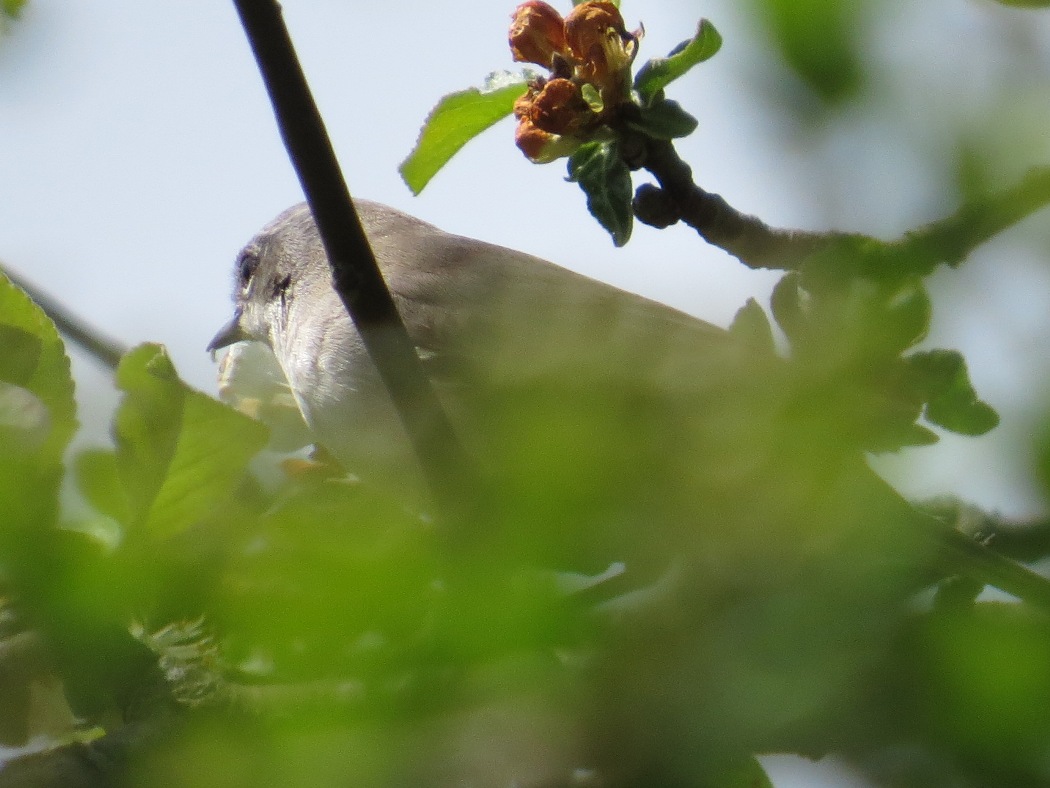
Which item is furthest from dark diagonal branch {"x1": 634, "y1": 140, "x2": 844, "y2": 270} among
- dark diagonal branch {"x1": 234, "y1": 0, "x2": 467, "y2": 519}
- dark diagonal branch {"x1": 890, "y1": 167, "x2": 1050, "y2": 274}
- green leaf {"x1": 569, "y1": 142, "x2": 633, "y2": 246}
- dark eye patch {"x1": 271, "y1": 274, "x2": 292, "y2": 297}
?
dark eye patch {"x1": 271, "y1": 274, "x2": 292, "y2": 297}

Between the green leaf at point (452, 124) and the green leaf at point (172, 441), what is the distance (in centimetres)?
114

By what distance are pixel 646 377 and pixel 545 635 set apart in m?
0.35

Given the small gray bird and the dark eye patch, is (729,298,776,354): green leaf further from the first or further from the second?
the dark eye patch

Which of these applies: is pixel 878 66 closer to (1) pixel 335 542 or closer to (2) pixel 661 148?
(1) pixel 335 542

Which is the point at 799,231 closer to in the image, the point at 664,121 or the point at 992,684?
the point at 664,121

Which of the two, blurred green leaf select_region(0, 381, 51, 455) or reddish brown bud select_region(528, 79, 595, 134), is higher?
reddish brown bud select_region(528, 79, 595, 134)

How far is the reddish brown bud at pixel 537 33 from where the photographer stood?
77.9 inches

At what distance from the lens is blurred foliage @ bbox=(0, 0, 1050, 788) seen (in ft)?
2.18

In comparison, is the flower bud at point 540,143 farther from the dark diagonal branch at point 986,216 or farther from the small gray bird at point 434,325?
the dark diagonal branch at point 986,216

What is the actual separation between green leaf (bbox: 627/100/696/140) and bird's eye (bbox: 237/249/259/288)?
3.66 m

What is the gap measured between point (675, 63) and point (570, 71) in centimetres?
21

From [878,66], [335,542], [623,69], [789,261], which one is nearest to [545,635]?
[335,542]

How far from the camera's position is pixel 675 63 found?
1.89m

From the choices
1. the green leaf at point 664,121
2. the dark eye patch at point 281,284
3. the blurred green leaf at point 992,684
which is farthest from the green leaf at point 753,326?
the dark eye patch at point 281,284
